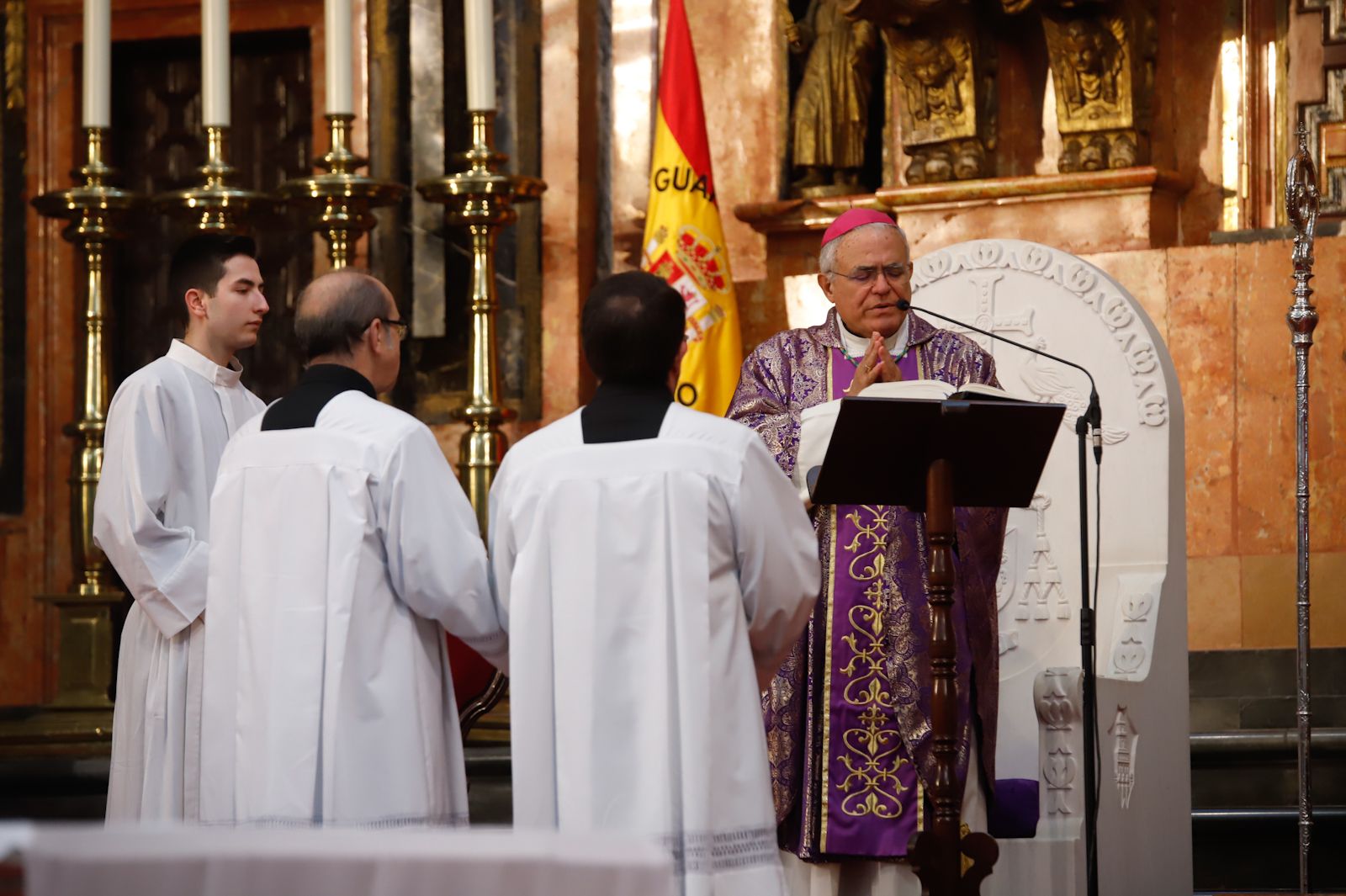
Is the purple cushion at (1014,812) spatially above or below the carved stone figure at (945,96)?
below

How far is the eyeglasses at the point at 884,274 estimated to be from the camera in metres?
4.43

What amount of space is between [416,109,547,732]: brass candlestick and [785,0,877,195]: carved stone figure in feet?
4.11

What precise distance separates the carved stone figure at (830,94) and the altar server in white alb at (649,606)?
151 inches

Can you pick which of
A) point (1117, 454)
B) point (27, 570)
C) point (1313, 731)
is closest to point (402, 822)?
point (1117, 454)

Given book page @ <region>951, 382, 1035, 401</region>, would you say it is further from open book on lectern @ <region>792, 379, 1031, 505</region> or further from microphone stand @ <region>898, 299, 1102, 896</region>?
microphone stand @ <region>898, 299, 1102, 896</region>

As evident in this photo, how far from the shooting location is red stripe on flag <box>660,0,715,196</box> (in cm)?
694

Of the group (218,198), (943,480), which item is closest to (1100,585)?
(943,480)

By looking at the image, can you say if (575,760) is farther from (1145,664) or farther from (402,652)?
(1145,664)

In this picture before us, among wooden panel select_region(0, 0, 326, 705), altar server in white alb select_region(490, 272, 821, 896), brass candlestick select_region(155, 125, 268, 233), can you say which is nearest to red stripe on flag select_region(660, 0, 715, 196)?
brass candlestick select_region(155, 125, 268, 233)

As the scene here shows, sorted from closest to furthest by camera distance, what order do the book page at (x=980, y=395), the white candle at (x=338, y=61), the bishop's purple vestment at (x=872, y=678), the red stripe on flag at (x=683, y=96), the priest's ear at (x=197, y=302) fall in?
the book page at (x=980, y=395), the bishop's purple vestment at (x=872, y=678), the priest's ear at (x=197, y=302), the white candle at (x=338, y=61), the red stripe on flag at (x=683, y=96)

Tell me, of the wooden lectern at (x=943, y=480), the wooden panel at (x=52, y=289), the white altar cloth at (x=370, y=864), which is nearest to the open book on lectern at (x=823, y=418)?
the wooden lectern at (x=943, y=480)

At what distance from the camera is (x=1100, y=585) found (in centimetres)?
502

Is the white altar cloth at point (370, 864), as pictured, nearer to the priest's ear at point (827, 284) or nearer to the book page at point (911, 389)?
the book page at point (911, 389)

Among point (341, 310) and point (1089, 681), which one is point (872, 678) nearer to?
point (1089, 681)
